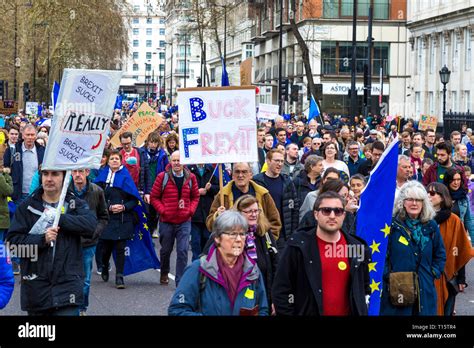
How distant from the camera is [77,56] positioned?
7888cm

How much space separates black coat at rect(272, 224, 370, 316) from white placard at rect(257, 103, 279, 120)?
21.6m

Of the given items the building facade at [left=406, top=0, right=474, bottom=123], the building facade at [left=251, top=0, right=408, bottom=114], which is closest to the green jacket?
the building facade at [left=406, top=0, right=474, bottom=123]

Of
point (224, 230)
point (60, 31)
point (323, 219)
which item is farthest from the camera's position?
point (60, 31)

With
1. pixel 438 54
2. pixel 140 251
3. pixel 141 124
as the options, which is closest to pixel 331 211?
pixel 140 251

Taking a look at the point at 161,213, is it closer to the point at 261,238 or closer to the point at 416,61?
the point at 261,238

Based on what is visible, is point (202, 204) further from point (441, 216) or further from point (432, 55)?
point (432, 55)

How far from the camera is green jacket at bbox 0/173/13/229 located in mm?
12352

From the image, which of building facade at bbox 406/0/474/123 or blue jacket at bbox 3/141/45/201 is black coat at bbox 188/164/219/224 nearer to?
blue jacket at bbox 3/141/45/201

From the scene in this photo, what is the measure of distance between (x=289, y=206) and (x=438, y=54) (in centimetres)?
5444

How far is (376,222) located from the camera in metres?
7.75

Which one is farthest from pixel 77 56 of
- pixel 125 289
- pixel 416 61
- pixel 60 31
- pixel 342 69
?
pixel 125 289

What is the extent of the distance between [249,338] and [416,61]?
212 ft

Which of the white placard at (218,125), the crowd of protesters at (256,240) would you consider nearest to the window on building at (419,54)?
the crowd of protesters at (256,240)

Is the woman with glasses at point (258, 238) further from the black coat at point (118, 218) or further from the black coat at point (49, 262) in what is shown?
the black coat at point (118, 218)
